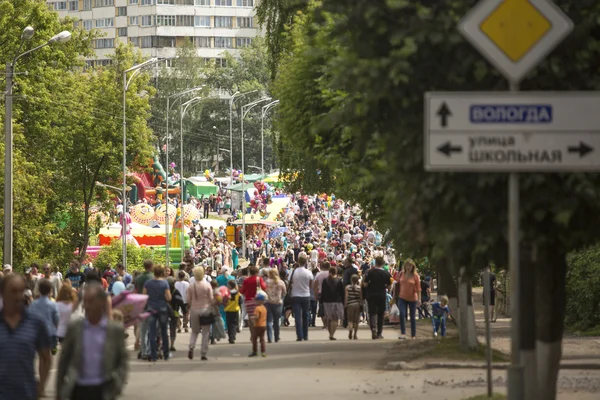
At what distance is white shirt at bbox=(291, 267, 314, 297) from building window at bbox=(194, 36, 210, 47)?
146 m

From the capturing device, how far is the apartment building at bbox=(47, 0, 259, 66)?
170m

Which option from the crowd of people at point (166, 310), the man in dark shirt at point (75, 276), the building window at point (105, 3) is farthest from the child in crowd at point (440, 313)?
the building window at point (105, 3)

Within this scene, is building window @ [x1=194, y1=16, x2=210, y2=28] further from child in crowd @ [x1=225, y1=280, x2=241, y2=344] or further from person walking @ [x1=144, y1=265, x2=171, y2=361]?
person walking @ [x1=144, y1=265, x2=171, y2=361]

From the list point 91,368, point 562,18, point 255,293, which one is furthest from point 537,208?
point 255,293

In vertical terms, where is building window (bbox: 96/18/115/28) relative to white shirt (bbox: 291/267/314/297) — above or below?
above

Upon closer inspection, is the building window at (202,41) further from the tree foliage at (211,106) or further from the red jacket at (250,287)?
the red jacket at (250,287)

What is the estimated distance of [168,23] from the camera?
557ft

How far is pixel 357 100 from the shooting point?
12.2 metres

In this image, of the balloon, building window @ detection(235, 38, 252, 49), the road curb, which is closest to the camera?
the road curb

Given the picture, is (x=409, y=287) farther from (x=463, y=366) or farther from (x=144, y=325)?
(x=463, y=366)

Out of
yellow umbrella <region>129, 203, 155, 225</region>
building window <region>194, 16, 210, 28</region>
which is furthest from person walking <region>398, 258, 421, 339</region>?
building window <region>194, 16, 210, 28</region>

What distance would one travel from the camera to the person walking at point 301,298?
27891 mm

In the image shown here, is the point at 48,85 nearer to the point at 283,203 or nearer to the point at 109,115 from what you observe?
the point at 109,115

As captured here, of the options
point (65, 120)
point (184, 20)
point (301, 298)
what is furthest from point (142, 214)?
point (184, 20)
